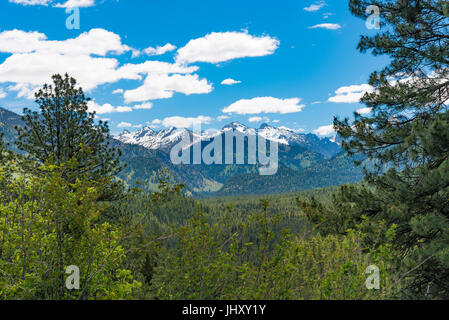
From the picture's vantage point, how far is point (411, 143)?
978cm

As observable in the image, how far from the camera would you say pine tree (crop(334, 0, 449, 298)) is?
8.94 m

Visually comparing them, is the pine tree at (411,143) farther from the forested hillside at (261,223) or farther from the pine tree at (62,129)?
the pine tree at (62,129)

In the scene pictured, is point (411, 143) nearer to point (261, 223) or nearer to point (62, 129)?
point (261, 223)

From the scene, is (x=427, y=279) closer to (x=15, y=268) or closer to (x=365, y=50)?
(x=365, y=50)

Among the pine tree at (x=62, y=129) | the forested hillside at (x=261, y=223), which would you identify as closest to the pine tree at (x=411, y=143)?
the forested hillside at (x=261, y=223)

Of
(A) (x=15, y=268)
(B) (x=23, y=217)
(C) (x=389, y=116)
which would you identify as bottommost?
(A) (x=15, y=268)

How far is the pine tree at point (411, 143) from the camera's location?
8.94m

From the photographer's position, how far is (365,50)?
12.9 meters

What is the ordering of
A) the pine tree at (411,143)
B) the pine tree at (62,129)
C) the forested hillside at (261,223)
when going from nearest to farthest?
A: the forested hillside at (261,223) < the pine tree at (411,143) < the pine tree at (62,129)

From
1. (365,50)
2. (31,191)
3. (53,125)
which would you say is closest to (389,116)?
(365,50)

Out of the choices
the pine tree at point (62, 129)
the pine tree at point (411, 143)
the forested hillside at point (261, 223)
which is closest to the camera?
the forested hillside at point (261, 223)

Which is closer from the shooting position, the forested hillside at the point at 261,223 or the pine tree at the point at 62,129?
the forested hillside at the point at 261,223

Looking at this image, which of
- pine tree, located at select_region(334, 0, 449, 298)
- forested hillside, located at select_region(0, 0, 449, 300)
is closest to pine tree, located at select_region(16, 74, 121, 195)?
forested hillside, located at select_region(0, 0, 449, 300)
